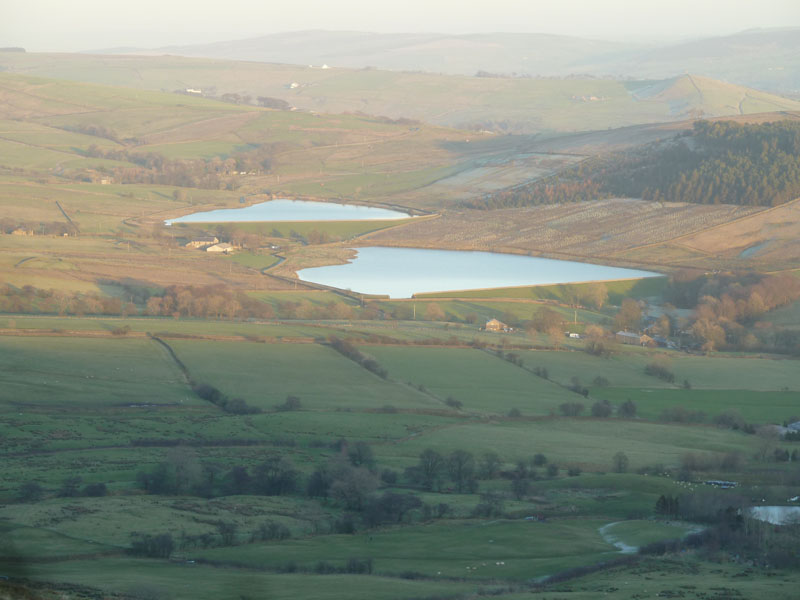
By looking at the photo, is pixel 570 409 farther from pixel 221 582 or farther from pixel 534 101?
pixel 534 101

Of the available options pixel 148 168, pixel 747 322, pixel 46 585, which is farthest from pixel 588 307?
pixel 148 168

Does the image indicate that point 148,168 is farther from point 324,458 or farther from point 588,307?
point 324,458

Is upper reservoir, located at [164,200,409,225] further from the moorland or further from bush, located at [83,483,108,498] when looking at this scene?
bush, located at [83,483,108,498]

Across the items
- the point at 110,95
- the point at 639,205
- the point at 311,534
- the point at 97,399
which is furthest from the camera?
the point at 110,95

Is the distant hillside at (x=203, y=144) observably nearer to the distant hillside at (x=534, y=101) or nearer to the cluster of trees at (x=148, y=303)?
the distant hillside at (x=534, y=101)

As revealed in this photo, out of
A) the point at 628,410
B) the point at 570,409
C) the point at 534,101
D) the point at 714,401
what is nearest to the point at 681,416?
the point at 628,410
